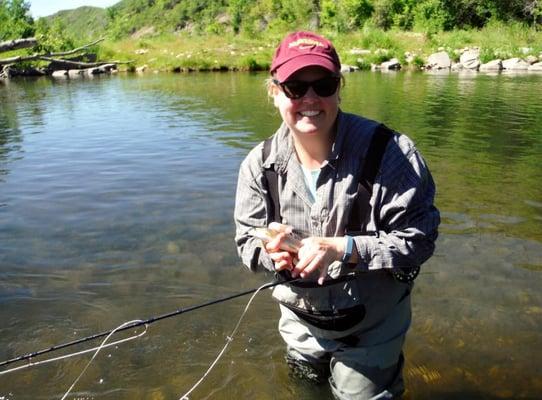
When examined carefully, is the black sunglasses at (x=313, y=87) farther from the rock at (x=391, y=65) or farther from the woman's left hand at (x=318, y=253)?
the rock at (x=391, y=65)

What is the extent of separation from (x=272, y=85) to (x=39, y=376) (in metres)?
3.72

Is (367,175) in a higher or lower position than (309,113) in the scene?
lower

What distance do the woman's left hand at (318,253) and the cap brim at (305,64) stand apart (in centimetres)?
96

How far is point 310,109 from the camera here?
9.41ft

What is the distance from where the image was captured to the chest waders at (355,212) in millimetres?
2840

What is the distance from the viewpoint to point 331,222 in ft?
9.73

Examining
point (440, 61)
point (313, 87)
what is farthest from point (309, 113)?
point (440, 61)

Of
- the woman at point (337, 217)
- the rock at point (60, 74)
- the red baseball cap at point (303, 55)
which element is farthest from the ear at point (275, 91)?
the rock at point (60, 74)

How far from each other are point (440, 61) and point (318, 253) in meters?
42.6

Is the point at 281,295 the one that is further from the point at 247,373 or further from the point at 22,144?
the point at 22,144

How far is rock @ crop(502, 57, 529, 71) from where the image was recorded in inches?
1471

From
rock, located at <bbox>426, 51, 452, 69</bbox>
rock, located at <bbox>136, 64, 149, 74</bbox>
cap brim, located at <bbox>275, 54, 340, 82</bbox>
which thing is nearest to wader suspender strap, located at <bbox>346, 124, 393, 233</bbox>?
cap brim, located at <bbox>275, 54, 340, 82</bbox>

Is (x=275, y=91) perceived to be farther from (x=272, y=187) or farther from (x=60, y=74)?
(x=60, y=74)

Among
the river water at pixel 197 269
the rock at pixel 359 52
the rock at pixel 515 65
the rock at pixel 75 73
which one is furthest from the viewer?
the rock at pixel 75 73
